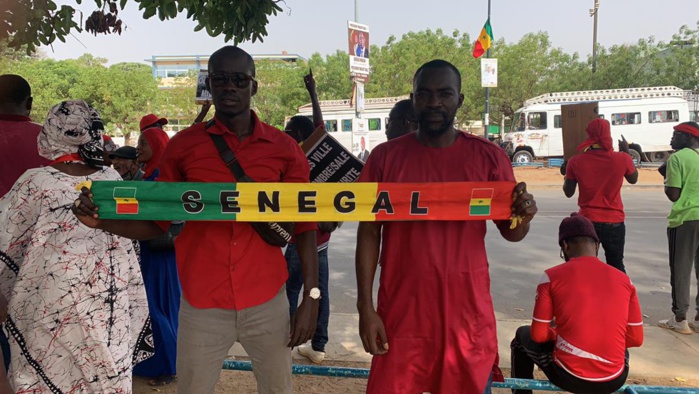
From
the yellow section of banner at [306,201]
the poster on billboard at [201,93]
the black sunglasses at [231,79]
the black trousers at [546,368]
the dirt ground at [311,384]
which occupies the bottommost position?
the dirt ground at [311,384]

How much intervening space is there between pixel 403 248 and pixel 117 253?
4.52 ft

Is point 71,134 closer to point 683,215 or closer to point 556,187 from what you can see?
point 683,215

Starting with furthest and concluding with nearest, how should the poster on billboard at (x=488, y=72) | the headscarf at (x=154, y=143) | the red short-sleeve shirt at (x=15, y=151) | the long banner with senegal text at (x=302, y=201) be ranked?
the poster on billboard at (x=488, y=72) < the headscarf at (x=154, y=143) < the red short-sleeve shirt at (x=15, y=151) < the long banner with senegal text at (x=302, y=201)

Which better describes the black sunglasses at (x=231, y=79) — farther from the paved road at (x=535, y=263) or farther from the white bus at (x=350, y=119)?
the white bus at (x=350, y=119)

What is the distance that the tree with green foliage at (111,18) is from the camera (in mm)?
4246

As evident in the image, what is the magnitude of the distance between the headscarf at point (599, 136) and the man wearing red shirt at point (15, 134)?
489cm

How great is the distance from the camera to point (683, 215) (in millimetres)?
5227

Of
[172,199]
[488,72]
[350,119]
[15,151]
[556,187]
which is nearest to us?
[172,199]

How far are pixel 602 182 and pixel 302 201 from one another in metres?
3.85

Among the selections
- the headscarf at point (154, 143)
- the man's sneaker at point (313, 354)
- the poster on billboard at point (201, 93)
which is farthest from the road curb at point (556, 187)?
the headscarf at point (154, 143)

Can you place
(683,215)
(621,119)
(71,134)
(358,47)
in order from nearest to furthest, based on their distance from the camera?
(71,134), (683,215), (358,47), (621,119)

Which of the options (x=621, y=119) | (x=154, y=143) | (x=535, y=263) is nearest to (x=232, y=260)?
(x=154, y=143)

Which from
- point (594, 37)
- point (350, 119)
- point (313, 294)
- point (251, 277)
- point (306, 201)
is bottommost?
point (313, 294)

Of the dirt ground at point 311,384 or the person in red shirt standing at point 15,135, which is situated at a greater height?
the person in red shirt standing at point 15,135
